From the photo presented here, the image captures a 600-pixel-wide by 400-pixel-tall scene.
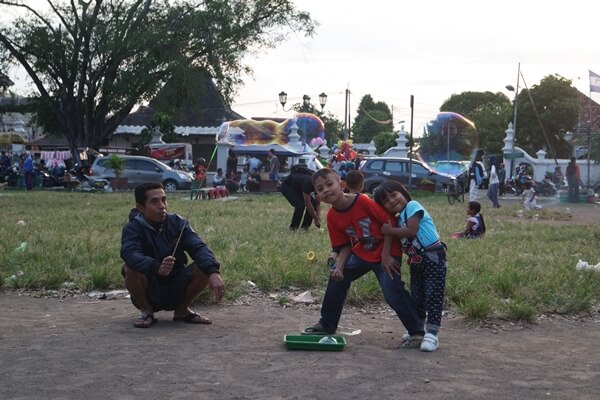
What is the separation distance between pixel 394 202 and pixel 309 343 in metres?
1.14

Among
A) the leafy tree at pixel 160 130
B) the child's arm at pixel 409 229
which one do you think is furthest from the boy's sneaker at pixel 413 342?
the leafy tree at pixel 160 130

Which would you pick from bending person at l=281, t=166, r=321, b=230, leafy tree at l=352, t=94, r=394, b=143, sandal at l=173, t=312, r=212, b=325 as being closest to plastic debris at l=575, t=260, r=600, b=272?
sandal at l=173, t=312, r=212, b=325

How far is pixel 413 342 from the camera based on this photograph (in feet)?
19.0

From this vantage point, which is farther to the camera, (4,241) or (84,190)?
(84,190)

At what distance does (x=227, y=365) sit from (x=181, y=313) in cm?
146

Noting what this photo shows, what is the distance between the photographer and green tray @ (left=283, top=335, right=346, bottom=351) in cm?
562

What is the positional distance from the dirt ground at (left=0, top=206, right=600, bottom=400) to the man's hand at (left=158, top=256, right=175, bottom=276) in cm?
48

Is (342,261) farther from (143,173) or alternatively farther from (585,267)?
(143,173)

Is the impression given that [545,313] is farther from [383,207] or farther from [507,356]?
[383,207]

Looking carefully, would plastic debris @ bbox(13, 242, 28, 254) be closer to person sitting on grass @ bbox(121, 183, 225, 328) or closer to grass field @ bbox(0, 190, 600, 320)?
grass field @ bbox(0, 190, 600, 320)

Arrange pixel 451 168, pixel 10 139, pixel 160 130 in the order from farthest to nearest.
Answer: pixel 10 139
pixel 160 130
pixel 451 168

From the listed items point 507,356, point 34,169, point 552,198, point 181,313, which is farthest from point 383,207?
point 34,169

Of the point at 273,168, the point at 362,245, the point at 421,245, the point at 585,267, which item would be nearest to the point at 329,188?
the point at 362,245

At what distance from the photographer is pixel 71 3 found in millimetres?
34000
